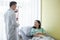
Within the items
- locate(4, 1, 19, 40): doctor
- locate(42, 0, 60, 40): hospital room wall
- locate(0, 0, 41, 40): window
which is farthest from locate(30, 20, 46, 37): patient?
locate(4, 1, 19, 40): doctor

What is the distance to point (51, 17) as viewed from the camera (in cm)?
429

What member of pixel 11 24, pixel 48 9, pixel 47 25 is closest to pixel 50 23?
pixel 47 25

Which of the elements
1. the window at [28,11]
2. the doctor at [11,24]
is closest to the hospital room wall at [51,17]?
the window at [28,11]

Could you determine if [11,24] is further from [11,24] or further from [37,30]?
[37,30]

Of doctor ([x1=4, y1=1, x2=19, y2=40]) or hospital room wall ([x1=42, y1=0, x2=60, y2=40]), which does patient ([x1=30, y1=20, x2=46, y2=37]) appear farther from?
doctor ([x1=4, y1=1, x2=19, y2=40])

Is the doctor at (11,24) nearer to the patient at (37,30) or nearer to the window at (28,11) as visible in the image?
the patient at (37,30)

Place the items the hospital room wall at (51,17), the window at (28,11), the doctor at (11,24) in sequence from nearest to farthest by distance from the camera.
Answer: the doctor at (11,24) → the hospital room wall at (51,17) → the window at (28,11)

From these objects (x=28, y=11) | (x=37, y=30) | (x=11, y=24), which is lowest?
(x=37, y=30)

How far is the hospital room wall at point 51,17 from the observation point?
4129 millimetres

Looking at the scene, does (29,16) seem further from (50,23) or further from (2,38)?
(2,38)

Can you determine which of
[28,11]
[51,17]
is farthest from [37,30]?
[28,11]

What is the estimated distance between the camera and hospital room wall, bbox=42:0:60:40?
4.13 metres

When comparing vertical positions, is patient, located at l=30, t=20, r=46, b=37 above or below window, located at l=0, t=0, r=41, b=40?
below

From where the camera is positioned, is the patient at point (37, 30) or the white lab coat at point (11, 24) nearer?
the white lab coat at point (11, 24)
